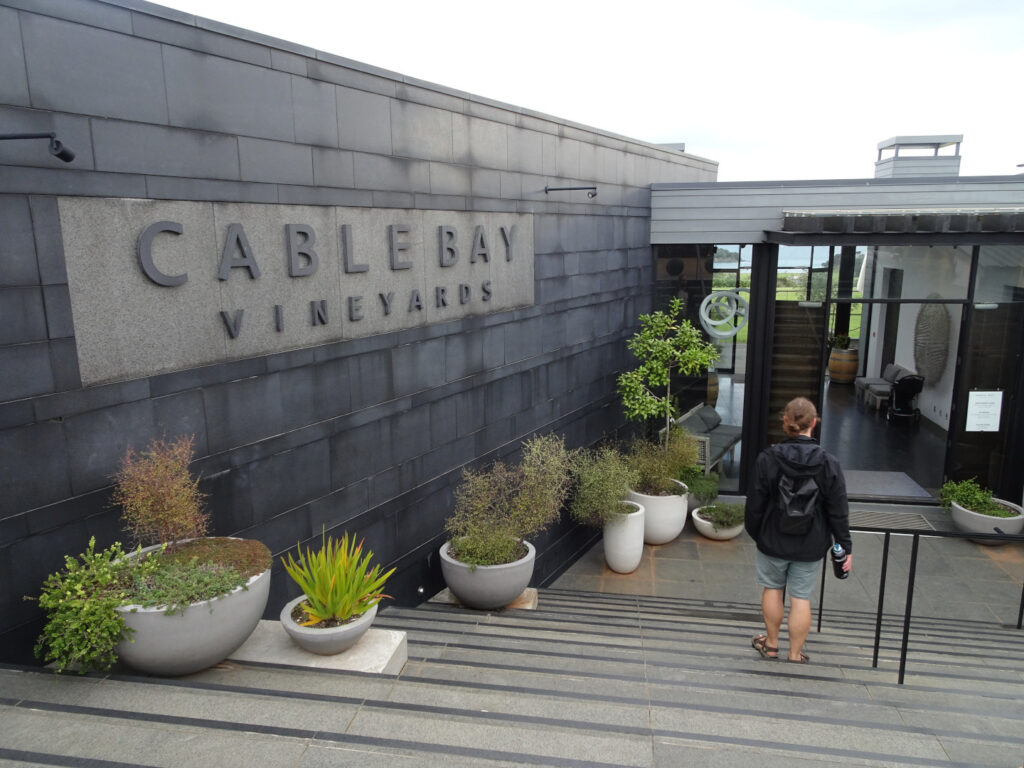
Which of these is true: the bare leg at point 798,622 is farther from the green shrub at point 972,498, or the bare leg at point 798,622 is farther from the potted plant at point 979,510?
the green shrub at point 972,498

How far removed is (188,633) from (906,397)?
38.7 ft

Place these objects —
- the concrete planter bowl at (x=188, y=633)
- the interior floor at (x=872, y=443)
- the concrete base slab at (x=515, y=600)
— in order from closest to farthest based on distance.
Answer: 1. the concrete planter bowl at (x=188, y=633)
2. the concrete base slab at (x=515, y=600)
3. the interior floor at (x=872, y=443)

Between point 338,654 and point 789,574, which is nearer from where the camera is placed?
point 338,654

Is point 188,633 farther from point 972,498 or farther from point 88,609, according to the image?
point 972,498

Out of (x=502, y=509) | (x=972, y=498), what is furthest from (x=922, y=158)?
(x=502, y=509)

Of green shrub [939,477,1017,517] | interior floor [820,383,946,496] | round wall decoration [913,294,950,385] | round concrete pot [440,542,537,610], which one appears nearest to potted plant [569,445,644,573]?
round concrete pot [440,542,537,610]

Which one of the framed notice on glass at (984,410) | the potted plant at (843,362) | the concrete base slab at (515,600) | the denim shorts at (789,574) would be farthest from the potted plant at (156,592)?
the potted plant at (843,362)

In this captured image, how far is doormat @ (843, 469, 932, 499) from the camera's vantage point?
9.70 metres

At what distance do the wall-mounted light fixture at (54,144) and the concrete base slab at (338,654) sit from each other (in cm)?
251

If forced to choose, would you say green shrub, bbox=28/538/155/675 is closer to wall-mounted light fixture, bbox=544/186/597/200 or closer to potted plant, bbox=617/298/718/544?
wall-mounted light fixture, bbox=544/186/597/200

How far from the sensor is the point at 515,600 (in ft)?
20.1

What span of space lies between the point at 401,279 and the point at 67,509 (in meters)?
2.81

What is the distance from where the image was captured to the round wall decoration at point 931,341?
33.2ft

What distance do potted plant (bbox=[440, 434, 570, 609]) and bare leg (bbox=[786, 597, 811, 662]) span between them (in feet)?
6.73
